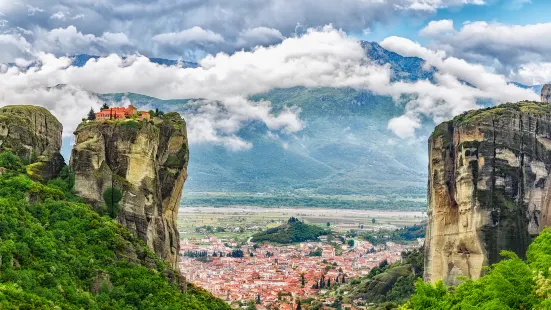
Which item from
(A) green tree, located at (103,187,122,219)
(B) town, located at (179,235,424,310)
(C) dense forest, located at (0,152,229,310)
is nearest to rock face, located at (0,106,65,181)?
(C) dense forest, located at (0,152,229,310)

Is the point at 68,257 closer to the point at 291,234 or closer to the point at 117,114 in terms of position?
the point at 117,114

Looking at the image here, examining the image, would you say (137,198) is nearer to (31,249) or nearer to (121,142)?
(121,142)

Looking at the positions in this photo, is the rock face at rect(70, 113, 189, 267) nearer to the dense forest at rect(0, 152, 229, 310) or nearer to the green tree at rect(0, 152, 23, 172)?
the dense forest at rect(0, 152, 229, 310)

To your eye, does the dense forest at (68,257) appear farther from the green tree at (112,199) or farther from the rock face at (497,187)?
the rock face at (497,187)

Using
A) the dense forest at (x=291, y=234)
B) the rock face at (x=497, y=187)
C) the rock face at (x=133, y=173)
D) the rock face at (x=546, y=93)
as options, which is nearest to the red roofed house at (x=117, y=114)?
the rock face at (x=133, y=173)

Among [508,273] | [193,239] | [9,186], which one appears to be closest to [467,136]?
[508,273]

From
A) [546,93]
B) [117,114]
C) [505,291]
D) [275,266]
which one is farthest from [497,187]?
[275,266]
